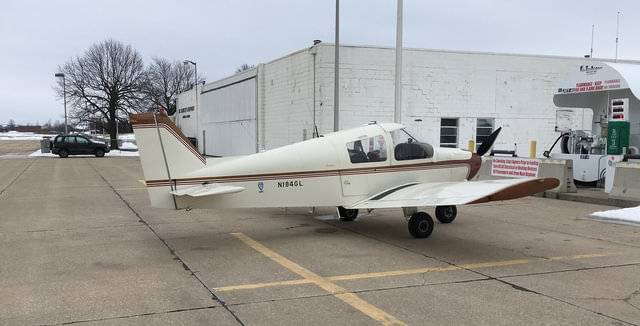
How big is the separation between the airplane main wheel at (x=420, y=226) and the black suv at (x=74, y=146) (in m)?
38.6

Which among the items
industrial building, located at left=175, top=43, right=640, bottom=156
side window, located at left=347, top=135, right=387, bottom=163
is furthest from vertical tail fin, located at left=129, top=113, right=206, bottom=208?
industrial building, located at left=175, top=43, right=640, bottom=156

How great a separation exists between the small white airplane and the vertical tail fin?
1cm

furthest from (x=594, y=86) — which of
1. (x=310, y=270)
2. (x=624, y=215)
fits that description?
(x=310, y=270)

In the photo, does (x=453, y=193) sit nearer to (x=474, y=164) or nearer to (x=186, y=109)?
(x=474, y=164)

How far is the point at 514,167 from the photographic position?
53.3ft

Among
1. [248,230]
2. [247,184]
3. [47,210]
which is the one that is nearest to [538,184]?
[247,184]

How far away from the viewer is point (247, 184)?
812 centimetres

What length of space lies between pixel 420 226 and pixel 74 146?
3924 cm

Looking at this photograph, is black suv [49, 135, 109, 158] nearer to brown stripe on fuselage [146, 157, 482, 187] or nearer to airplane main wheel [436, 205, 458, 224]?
brown stripe on fuselage [146, 157, 482, 187]

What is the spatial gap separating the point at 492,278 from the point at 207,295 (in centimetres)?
342

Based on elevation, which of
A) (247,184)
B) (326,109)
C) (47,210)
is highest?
(326,109)

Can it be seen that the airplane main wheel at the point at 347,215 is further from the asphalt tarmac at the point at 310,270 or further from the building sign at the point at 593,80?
the building sign at the point at 593,80

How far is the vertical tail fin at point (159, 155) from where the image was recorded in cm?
774

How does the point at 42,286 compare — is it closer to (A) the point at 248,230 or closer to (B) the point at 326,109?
(A) the point at 248,230
